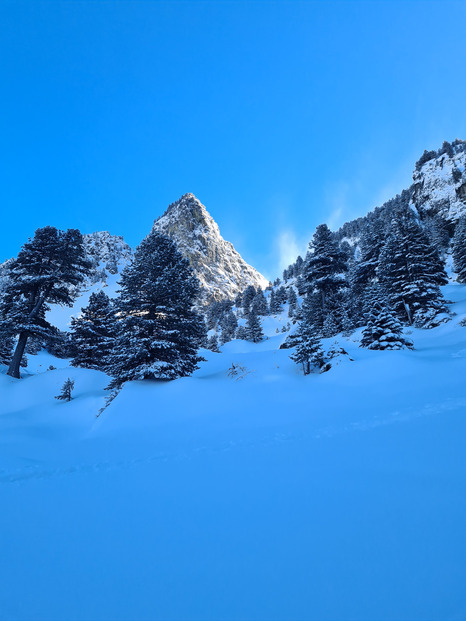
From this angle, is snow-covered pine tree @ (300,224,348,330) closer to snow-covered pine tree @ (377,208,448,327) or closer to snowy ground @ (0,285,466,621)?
snow-covered pine tree @ (377,208,448,327)

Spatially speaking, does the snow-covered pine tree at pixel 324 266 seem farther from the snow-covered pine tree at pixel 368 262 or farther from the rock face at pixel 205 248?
the rock face at pixel 205 248

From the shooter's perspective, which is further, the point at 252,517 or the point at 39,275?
the point at 39,275

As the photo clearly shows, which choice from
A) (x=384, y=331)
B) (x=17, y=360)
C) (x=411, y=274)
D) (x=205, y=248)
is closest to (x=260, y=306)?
(x=411, y=274)

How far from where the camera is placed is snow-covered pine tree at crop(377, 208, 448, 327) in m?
19.6

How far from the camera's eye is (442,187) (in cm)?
6038

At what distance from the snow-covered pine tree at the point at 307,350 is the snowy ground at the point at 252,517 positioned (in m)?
3.79

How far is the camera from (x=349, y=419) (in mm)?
6062

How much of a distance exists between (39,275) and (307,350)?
58.5 feet

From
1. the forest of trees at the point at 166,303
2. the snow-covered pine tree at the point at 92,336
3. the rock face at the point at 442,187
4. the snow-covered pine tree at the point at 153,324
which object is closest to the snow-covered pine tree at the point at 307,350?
the forest of trees at the point at 166,303

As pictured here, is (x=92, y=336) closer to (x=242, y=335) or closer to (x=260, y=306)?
(x=242, y=335)

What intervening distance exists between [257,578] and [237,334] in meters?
57.1

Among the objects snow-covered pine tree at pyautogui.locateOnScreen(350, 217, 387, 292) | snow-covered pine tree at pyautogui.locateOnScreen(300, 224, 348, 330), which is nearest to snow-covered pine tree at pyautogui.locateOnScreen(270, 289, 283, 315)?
snow-covered pine tree at pyautogui.locateOnScreen(350, 217, 387, 292)

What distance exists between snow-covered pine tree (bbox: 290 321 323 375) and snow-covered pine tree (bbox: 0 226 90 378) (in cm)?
1551

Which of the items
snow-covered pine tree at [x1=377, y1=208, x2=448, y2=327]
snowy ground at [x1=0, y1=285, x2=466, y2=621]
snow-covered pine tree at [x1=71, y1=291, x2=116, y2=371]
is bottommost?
snowy ground at [x1=0, y1=285, x2=466, y2=621]
